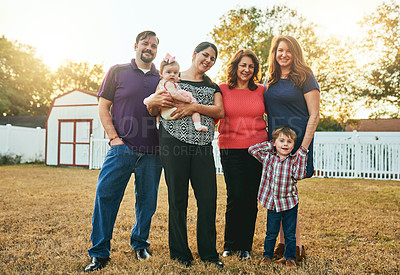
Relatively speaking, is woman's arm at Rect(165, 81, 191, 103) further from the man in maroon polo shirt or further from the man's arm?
the man's arm

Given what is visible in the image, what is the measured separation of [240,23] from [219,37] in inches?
53.0

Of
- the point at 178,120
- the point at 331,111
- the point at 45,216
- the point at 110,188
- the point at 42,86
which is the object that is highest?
the point at 42,86

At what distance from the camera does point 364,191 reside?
24.0ft

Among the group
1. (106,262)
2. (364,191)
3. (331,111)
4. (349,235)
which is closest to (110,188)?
(106,262)

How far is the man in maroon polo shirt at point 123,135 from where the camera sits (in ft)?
8.82

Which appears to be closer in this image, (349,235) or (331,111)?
(349,235)

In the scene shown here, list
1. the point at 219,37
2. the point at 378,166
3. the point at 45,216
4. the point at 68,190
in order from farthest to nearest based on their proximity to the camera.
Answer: the point at 219,37
the point at 378,166
the point at 68,190
the point at 45,216

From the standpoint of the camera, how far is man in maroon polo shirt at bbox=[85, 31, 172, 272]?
2688 millimetres

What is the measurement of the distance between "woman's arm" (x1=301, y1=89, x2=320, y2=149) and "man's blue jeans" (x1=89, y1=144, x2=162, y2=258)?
52.7 inches

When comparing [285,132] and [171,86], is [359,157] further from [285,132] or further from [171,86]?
[171,86]

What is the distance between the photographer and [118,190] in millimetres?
2762

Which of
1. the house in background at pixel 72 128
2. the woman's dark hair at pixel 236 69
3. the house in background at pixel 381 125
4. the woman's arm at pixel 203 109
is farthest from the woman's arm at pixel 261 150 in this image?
the house in background at pixel 381 125

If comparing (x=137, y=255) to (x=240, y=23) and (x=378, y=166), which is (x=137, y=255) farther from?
(x=240, y=23)

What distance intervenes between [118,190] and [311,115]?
1813 millimetres
